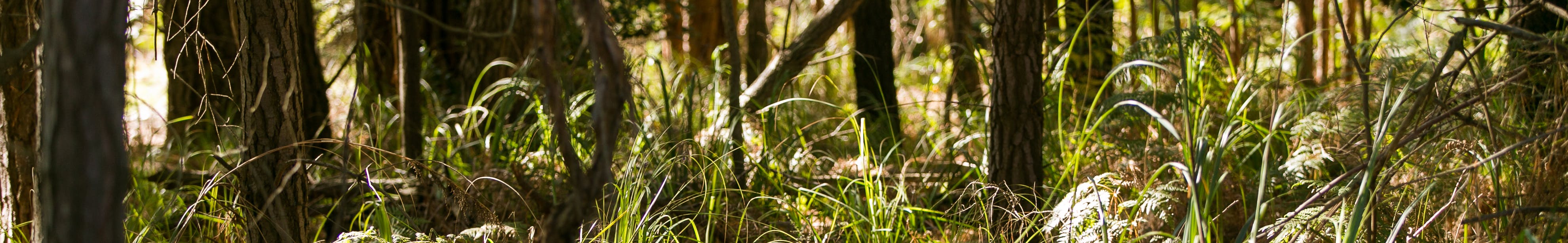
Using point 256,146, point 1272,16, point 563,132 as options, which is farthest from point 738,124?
point 1272,16

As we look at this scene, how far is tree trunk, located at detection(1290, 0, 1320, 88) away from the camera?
15.3 ft

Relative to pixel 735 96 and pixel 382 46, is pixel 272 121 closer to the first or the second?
pixel 735 96

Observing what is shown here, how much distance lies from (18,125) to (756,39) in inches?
97.6

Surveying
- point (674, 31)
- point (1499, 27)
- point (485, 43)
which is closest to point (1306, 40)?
point (674, 31)

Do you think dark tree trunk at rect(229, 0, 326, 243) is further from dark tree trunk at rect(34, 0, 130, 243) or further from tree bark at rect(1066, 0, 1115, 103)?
tree bark at rect(1066, 0, 1115, 103)

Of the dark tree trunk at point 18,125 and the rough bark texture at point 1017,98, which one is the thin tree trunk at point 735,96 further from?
the dark tree trunk at point 18,125

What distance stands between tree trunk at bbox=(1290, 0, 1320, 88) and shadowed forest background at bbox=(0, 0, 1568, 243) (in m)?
Answer: 0.68

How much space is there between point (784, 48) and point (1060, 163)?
104cm

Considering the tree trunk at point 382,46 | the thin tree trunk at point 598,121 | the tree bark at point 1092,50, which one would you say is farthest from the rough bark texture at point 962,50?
the thin tree trunk at point 598,121

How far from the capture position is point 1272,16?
741 cm

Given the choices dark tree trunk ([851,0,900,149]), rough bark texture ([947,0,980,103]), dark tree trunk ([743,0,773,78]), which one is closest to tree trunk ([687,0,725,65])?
rough bark texture ([947,0,980,103])

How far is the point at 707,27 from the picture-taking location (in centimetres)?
827

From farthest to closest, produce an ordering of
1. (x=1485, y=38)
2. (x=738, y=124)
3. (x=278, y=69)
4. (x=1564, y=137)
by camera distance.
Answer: (x=738, y=124)
(x=1564, y=137)
(x=278, y=69)
(x=1485, y=38)

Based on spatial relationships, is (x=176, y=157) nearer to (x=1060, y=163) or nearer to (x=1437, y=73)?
(x=1060, y=163)
